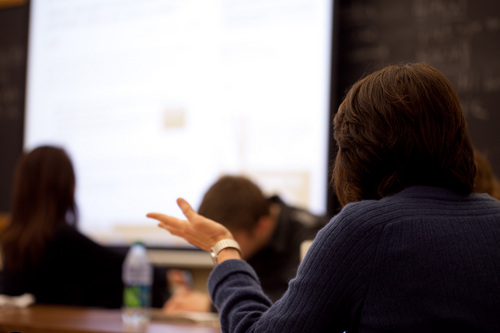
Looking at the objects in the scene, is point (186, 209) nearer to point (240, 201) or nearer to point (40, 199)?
point (240, 201)

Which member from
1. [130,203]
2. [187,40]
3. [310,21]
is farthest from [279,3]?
[130,203]

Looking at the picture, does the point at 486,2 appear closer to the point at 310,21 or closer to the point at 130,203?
the point at 310,21

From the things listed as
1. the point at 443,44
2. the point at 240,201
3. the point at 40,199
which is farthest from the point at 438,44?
the point at 40,199

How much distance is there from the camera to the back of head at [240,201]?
1734mm

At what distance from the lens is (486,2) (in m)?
2.49

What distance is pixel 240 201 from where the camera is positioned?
1868mm

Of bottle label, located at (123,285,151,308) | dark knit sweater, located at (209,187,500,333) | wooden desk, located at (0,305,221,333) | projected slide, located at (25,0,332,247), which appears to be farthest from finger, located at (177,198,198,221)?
projected slide, located at (25,0,332,247)

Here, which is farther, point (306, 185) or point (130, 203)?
point (130, 203)

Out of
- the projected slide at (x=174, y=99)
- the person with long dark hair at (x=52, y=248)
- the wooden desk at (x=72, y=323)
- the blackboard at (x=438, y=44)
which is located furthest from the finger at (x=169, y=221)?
the projected slide at (x=174, y=99)

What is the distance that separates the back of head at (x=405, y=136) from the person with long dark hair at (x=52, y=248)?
1.58 meters

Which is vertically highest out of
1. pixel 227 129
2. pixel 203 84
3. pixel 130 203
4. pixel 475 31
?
pixel 475 31

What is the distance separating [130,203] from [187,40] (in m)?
1.01

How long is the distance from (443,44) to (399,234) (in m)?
2.04

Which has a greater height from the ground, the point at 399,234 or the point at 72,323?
the point at 399,234
